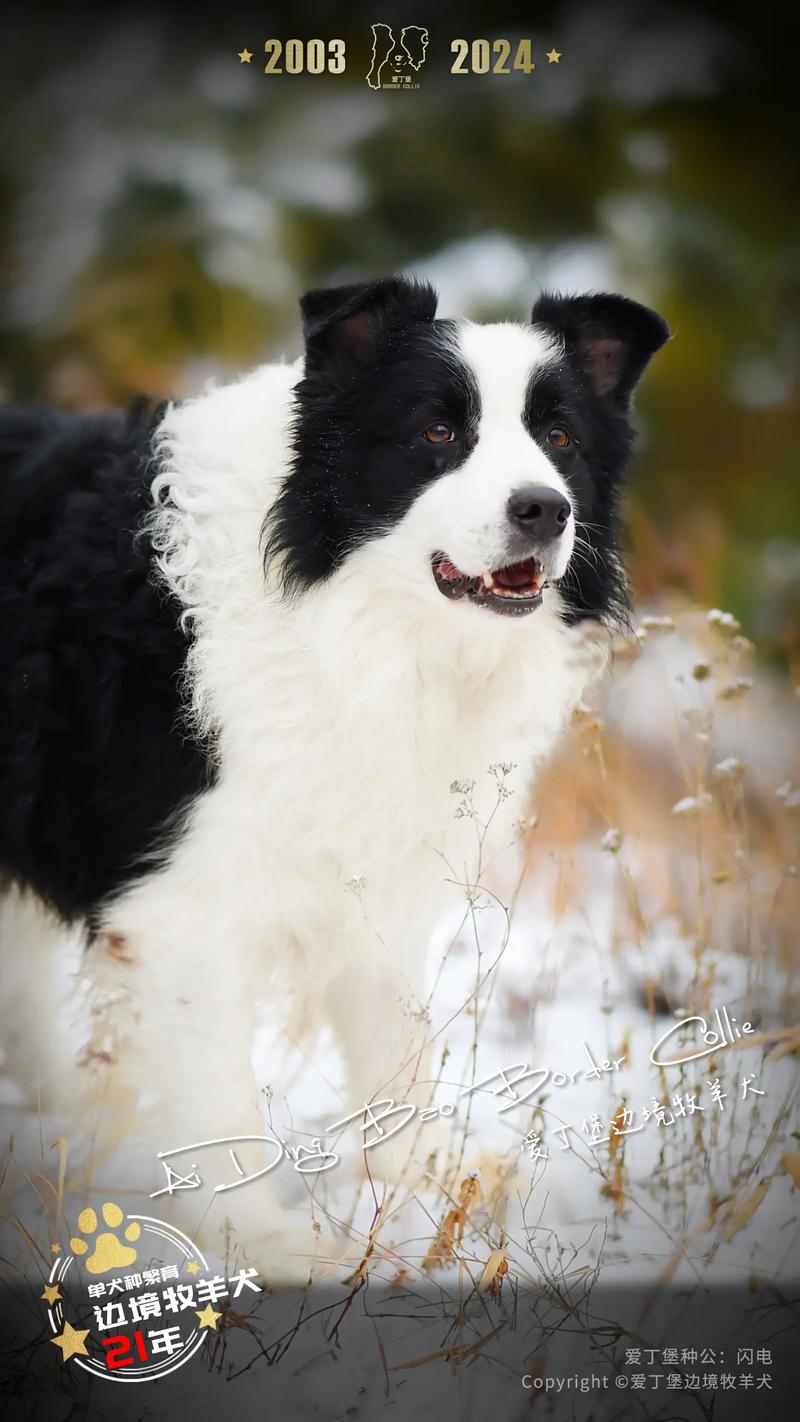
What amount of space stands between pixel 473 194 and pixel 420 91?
1.30 ft

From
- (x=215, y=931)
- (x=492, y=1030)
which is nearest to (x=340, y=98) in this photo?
(x=215, y=931)

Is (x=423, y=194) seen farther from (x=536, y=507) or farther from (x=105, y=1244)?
(x=105, y=1244)

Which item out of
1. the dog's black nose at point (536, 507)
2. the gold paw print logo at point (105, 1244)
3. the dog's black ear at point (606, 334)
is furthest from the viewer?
the dog's black ear at point (606, 334)

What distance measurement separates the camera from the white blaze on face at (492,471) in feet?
8.00

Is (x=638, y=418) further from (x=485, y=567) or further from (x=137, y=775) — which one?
(x=137, y=775)

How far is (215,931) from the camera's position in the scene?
107 inches

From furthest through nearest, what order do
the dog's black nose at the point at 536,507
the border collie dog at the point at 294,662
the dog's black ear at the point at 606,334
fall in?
1. the dog's black ear at the point at 606,334
2. the border collie dog at the point at 294,662
3. the dog's black nose at the point at 536,507

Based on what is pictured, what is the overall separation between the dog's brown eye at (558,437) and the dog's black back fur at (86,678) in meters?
0.94

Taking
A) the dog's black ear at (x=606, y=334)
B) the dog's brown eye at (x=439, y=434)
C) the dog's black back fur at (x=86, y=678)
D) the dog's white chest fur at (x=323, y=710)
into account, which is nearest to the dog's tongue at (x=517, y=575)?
the dog's white chest fur at (x=323, y=710)

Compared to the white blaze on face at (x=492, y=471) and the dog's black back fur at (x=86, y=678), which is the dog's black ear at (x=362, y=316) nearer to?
the white blaze on face at (x=492, y=471)

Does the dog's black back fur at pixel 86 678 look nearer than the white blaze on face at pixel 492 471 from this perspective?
No

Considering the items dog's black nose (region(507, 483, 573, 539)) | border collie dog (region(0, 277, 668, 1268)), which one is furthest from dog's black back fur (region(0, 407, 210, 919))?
dog's black nose (region(507, 483, 573, 539))

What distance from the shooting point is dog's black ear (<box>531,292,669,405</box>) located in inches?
112

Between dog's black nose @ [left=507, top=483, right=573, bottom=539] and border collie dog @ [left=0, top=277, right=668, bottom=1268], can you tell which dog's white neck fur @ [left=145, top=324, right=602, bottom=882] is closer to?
border collie dog @ [left=0, top=277, right=668, bottom=1268]
